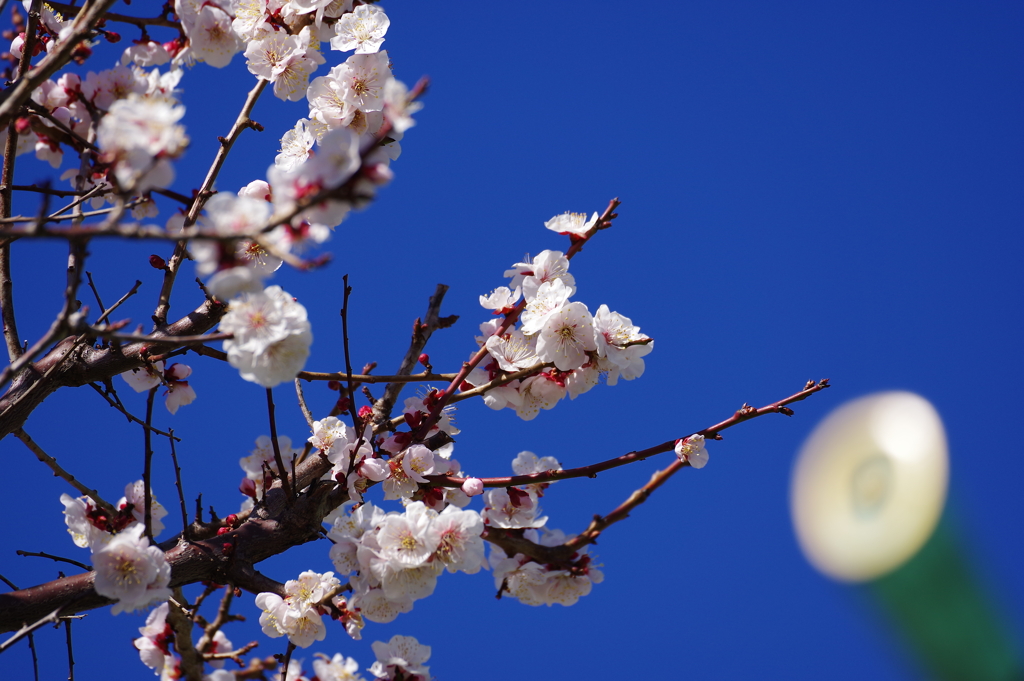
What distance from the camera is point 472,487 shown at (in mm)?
1796

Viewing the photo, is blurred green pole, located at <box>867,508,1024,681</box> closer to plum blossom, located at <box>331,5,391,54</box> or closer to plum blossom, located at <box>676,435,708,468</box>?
plum blossom, located at <box>676,435,708,468</box>

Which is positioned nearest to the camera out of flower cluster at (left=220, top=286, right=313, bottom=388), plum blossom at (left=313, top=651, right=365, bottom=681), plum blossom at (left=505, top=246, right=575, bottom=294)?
flower cluster at (left=220, top=286, right=313, bottom=388)

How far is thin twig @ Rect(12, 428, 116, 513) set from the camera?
74.8 inches

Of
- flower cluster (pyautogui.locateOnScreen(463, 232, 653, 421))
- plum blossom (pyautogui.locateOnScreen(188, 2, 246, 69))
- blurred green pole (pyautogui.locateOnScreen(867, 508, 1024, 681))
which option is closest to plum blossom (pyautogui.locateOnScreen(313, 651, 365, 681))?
flower cluster (pyautogui.locateOnScreen(463, 232, 653, 421))

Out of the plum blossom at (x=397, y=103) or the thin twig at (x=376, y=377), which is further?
the thin twig at (x=376, y=377)

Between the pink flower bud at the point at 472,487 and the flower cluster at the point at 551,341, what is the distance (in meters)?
0.20

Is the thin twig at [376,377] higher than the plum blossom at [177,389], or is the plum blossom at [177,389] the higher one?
the plum blossom at [177,389]

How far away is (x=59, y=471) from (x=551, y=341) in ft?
4.37

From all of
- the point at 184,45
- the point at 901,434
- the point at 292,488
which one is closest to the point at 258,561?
the point at 292,488

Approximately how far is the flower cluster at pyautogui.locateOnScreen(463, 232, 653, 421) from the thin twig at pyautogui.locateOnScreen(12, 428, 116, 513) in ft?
3.11

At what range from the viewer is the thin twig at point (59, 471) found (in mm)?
1899

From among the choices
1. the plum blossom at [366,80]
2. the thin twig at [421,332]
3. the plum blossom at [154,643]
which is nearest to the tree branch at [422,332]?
the thin twig at [421,332]

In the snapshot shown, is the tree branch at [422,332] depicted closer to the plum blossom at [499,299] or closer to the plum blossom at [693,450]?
the plum blossom at [499,299]

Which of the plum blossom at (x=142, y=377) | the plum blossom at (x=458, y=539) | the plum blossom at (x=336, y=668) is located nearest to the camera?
the plum blossom at (x=458, y=539)
